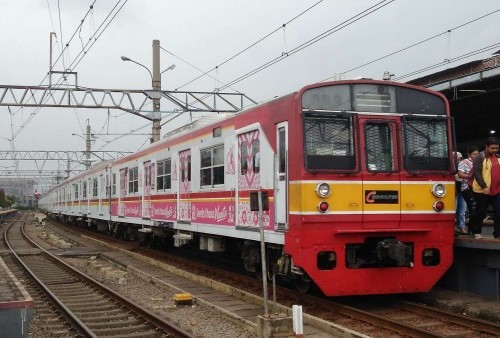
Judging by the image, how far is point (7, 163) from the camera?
2640 inches

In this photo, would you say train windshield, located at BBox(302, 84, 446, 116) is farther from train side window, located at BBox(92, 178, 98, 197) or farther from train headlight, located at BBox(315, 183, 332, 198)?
train side window, located at BBox(92, 178, 98, 197)

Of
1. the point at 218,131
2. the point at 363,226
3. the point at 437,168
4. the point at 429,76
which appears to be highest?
the point at 429,76

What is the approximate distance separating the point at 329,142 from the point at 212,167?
155 inches

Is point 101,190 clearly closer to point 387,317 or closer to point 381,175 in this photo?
point 381,175

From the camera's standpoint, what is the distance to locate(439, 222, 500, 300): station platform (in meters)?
8.62

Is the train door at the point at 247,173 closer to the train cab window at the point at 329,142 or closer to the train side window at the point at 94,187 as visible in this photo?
the train cab window at the point at 329,142

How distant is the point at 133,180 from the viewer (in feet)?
64.2

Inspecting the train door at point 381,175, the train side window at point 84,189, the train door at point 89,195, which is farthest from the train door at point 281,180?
the train side window at point 84,189

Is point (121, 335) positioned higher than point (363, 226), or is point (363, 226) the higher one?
point (363, 226)

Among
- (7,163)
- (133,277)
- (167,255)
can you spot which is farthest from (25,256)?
(7,163)

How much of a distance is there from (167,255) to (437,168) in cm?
994

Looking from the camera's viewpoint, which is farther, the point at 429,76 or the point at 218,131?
the point at 429,76

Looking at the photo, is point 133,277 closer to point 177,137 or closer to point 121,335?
point 177,137

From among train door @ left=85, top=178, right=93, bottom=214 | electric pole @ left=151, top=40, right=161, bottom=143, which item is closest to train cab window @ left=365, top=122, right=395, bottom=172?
electric pole @ left=151, top=40, right=161, bottom=143
